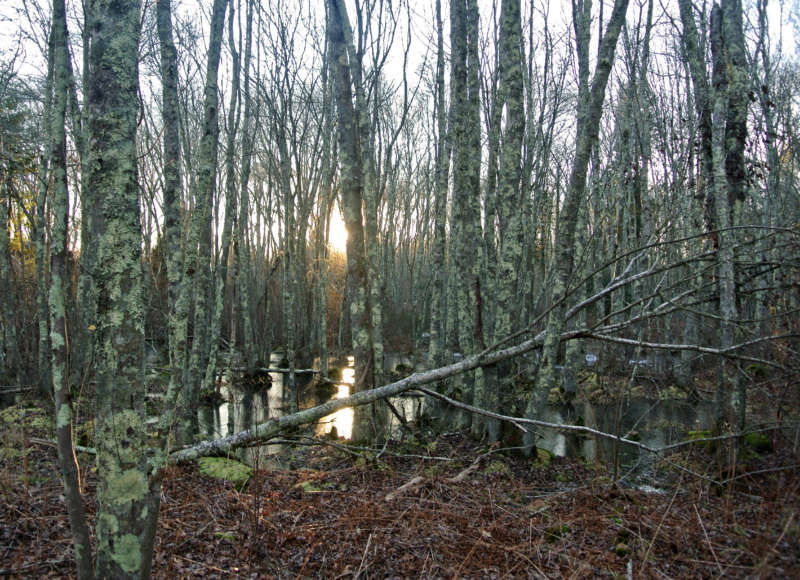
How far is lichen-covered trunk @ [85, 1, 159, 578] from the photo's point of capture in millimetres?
2203

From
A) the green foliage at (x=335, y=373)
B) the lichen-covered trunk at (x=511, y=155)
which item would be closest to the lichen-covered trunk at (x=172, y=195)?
the lichen-covered trunk at (x=511, y=155)

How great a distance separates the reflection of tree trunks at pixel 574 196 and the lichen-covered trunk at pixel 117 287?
4.19m

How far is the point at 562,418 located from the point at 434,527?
6.69m

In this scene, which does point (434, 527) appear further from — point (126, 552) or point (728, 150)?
point (728, 150)

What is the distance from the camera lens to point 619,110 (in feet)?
53.9

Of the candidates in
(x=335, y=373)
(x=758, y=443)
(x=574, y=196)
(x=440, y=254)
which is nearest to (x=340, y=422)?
(x=440, y=254)

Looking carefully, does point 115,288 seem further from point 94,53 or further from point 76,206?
point 76,206

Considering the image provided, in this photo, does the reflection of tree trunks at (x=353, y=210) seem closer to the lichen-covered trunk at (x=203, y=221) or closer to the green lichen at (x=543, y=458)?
the lichen-covered trunk at (x=203, y=221)

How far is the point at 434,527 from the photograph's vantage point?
394 centimetres

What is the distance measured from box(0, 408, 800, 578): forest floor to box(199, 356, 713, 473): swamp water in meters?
1.88

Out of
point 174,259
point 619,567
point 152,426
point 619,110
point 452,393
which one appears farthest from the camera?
point 619,110

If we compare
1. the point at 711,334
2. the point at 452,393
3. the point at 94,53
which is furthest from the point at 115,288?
the point at 711,334

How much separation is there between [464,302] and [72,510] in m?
7.23

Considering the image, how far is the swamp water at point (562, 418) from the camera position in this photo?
7.52 metres
